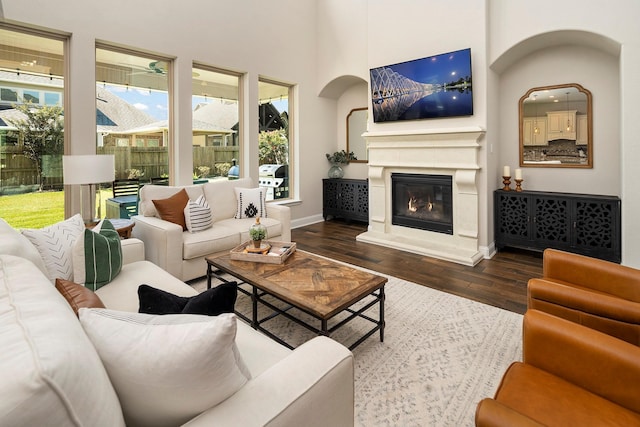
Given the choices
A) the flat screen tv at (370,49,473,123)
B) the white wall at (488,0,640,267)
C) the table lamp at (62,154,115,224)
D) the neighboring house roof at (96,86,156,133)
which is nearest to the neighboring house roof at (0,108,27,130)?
the neighboring house roof at (96,86,156,133)

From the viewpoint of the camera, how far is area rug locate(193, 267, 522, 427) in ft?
5.81

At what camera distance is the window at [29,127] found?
3.42 metres

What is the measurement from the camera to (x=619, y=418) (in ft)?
3.70

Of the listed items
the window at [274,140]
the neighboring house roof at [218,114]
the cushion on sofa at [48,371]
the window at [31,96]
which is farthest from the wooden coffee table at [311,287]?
the window at [274,140]

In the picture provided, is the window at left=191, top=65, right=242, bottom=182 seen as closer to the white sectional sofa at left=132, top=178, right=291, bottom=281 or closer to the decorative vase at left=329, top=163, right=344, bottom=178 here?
the white sectional sofa at left=132, top=178, right=291, bottom=281

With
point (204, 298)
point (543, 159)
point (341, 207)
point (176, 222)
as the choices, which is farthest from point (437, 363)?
point (341, 207)

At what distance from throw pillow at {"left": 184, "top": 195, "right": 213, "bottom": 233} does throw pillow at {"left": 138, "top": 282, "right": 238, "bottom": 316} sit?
2.33m

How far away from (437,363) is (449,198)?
288 centimetres

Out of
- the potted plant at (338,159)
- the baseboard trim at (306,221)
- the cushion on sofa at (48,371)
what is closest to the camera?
the cushion on sofa at (48,371)

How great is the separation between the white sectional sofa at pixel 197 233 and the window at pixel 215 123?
31.5 inches

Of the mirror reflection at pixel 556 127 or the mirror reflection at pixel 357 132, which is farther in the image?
the mirror reflection at pixel 357 132

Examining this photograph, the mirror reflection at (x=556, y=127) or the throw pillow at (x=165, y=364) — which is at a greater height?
the mirror reflection at (x=556, y=127)

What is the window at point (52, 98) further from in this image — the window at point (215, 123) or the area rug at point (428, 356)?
the area rug at point (428, 356)

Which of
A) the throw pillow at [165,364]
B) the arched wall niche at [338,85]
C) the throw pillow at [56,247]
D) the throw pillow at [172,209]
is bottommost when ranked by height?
the throw pillow at [165,364]
